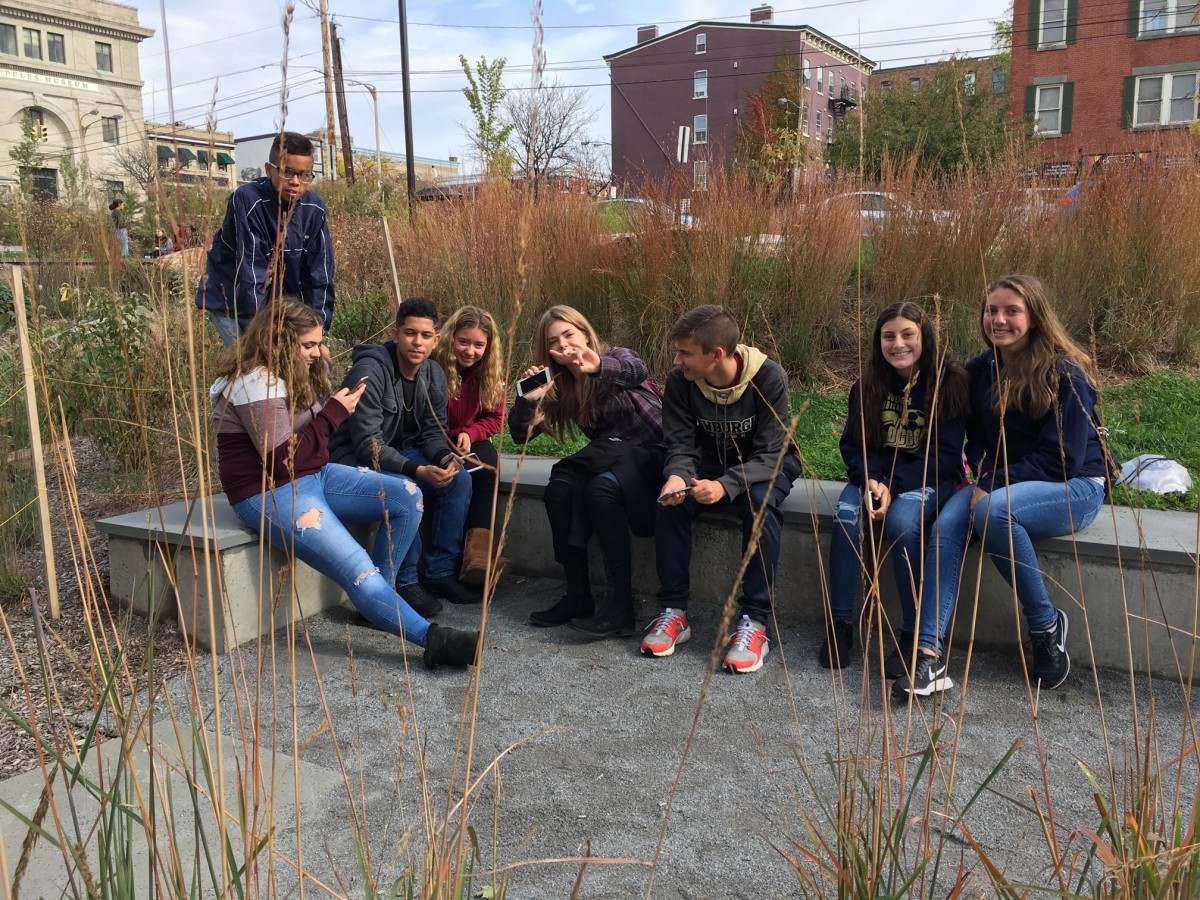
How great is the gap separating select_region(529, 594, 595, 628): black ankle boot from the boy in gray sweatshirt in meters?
0.30

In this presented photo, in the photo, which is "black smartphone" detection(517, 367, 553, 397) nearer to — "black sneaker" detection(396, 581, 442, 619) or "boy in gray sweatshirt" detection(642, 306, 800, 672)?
"boy in gray sweatshirt" detection(642, 306, 800, 672)

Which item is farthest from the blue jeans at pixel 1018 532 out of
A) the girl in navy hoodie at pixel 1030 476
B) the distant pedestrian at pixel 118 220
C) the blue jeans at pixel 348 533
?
the distant pedestrian at pixel 118 220

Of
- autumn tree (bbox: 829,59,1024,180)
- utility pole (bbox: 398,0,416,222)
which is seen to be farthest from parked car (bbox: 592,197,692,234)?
utility pole (bbox: 398,0,416,222)

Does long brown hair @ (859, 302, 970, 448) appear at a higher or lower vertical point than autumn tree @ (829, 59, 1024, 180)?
lower

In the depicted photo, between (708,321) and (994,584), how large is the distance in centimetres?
118

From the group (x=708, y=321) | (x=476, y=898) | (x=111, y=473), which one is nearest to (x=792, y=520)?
(x=708, y=321)

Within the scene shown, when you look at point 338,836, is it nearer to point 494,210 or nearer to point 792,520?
point 792,520

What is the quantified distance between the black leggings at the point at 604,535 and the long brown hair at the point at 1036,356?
3.96 ft

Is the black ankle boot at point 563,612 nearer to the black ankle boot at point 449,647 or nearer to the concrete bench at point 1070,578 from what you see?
the concrete bench at point 1070,578

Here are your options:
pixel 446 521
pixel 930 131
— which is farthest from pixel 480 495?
pixel 930 131

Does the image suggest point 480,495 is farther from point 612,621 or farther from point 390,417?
point 612,621

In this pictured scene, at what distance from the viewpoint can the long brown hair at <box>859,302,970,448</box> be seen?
9.75 feet

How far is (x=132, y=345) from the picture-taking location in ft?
14.9

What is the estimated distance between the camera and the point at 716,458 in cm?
335
